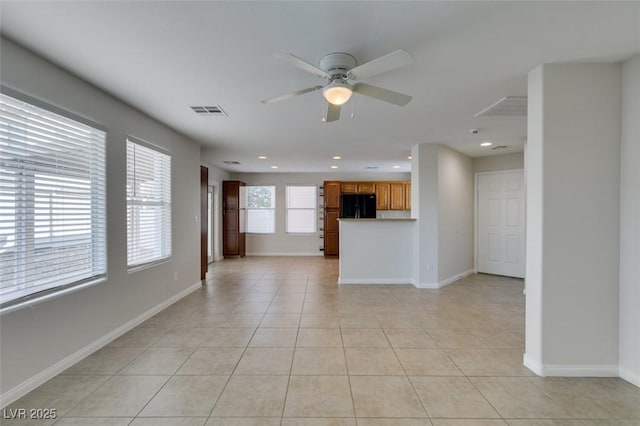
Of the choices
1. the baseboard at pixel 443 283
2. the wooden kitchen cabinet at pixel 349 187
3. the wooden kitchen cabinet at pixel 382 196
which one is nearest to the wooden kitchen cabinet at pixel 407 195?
the wooden kitchen cabinet at pixel 382 196

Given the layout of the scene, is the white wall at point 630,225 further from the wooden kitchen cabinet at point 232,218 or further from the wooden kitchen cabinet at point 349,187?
the wooden kitchen cabinet at point 232,218

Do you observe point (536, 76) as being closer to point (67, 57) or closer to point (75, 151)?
point (67, 57)

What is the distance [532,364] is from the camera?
238 centimetres

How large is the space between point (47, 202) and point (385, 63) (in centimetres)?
274

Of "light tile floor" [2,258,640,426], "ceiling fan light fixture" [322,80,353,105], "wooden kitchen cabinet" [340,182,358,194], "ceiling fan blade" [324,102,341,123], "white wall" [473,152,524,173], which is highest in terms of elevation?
"white wall" [473,152,524,173]

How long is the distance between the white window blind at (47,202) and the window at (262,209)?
586 cm

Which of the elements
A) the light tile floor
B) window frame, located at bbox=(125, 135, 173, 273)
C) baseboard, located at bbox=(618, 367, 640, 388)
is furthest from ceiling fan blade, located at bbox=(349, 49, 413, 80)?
baseboard, located at bbox=(618, 367, 640, 388)

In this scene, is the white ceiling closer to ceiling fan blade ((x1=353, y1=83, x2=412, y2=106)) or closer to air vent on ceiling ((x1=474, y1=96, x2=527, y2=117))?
air vent on ceiling ((x1=474, y1=96, x2=527, y2=117))

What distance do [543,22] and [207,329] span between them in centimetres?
394

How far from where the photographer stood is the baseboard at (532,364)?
2309 millimetres

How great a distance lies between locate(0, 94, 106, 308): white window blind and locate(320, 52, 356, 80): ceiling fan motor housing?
7.29ft

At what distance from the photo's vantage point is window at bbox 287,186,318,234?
8.71 m

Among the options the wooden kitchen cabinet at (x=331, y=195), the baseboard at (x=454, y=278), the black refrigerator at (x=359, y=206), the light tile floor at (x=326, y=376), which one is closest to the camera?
the light tile floor at (x=326, y=376)

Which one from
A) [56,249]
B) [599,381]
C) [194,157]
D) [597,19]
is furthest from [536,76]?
[194,157]
